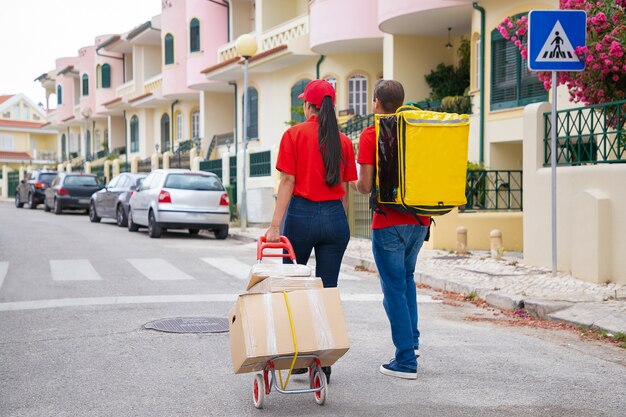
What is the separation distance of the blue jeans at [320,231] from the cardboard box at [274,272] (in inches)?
20.9

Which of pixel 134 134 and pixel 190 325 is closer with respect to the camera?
pixel 190 325

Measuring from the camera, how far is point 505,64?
741 inches

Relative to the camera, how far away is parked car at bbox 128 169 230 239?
1948 centimetres

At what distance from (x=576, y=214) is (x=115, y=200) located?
16.9m

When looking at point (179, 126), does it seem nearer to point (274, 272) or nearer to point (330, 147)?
point (330, 147)

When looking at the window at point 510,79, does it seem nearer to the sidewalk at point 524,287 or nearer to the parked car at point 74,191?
the sidewalk at point 524,287

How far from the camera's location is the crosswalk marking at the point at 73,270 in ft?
38.4

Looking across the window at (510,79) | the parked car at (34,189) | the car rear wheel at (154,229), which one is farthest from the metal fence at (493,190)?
the parked car at (34,189)

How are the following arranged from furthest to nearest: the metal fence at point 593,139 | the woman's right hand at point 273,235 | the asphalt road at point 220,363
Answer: the metal fence at point 593,139
the woman's right hand at point 273,235
the asphalt road at point 220,363

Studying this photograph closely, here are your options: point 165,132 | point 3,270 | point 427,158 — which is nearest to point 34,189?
point 165,132

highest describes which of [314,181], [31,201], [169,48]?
[169,48]

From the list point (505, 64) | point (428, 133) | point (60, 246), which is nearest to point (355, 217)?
point (505, 64)

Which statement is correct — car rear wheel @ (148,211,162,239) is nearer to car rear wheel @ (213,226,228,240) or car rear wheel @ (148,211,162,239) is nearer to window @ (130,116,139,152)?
car rear wheel @ (213,226,228,240)

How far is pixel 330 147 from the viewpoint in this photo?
566cm
